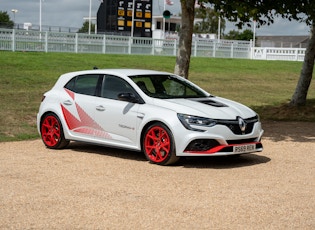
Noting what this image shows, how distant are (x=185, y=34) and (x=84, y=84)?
4696 millimetres

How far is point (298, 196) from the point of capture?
831 cm

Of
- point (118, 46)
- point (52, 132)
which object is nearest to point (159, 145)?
point (52, 132)

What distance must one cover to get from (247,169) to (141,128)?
5.83 ft

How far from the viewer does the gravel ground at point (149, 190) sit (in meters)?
6.98

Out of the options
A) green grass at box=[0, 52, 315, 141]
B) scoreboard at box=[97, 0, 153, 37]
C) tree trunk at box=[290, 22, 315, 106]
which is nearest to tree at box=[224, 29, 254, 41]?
scoreboard at box=[97, 0, 153, 37]

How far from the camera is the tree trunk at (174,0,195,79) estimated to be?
15647 millimetres

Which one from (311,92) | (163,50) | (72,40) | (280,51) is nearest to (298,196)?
(311,92)

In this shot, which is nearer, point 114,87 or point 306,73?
point 114,87

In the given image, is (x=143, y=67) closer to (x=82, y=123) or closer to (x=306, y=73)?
(x=306, y=73)

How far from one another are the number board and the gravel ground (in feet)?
179

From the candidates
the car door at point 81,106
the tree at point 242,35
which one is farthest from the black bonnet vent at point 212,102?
the tree at point 242,35

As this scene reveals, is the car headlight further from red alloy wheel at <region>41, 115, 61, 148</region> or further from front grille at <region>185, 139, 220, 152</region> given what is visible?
red alloy wheel at <region>41, 115, 61, 148</region>

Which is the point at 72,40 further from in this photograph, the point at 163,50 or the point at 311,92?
the point at 311,92

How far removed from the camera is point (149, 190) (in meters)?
8.51
